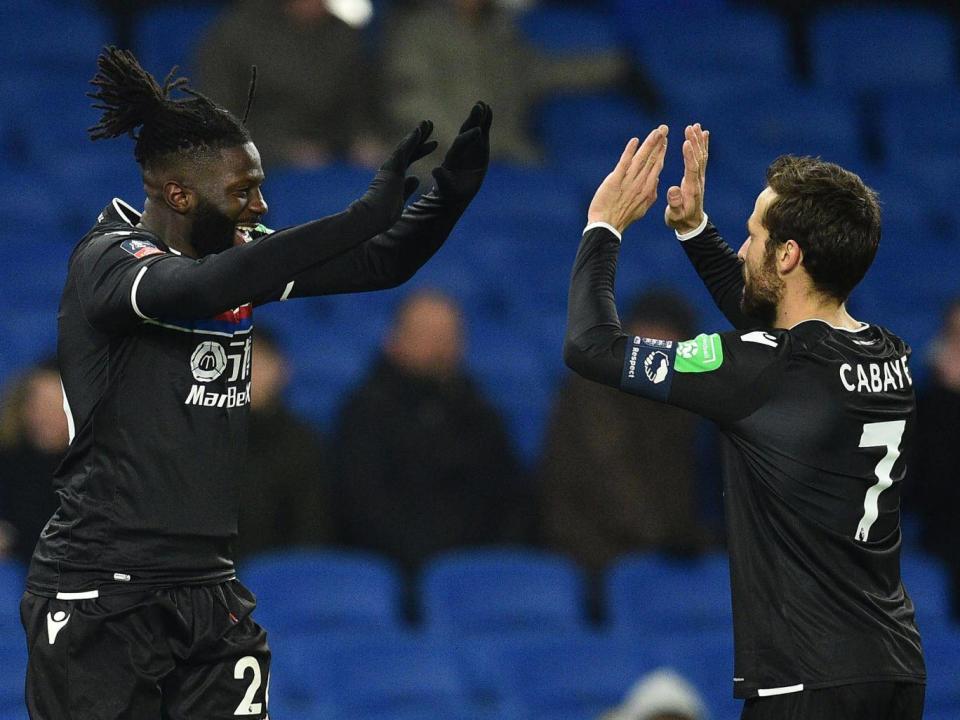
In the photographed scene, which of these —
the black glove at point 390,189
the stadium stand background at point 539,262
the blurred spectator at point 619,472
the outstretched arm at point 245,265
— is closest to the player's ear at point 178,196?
the outstretched arm at point 245,265

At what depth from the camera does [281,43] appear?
843 centimetres

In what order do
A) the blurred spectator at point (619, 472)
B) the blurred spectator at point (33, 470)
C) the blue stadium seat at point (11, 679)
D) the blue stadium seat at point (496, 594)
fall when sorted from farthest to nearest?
the blurred spectator at point (619, 472), the blue stadium seat at point (496, 594), the blurred spectator at point (33, 470), the blue stadium seat at point (11, 679)

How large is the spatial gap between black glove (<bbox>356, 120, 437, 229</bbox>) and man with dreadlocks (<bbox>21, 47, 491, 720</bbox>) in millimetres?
31

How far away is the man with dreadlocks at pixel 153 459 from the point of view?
3529 millimetres

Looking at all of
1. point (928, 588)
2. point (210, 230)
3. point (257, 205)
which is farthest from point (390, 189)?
point (928, 588)

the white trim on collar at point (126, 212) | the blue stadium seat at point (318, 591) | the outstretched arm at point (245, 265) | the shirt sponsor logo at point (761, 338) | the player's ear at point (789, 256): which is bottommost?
the blue stadium seat at point (318, 591)

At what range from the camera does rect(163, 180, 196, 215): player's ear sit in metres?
3.65

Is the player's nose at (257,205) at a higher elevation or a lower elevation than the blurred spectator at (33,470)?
higher

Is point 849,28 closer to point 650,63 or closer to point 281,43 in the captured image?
point 650,63

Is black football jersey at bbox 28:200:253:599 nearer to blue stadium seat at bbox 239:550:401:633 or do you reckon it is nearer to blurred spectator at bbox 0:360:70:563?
blue stadium seat at bbox 239:550:401:633

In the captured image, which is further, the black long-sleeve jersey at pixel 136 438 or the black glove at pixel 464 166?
the black glove at pixel 464 166

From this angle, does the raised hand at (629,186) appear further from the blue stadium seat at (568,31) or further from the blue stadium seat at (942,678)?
the blue stadium seat at (568,31)

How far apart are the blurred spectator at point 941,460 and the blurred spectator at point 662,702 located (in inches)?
86.5

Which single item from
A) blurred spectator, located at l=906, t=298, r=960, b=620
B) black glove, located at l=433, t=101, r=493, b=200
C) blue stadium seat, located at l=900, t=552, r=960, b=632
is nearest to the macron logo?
black glove, located at l=433, t=101, r=493, b=200
